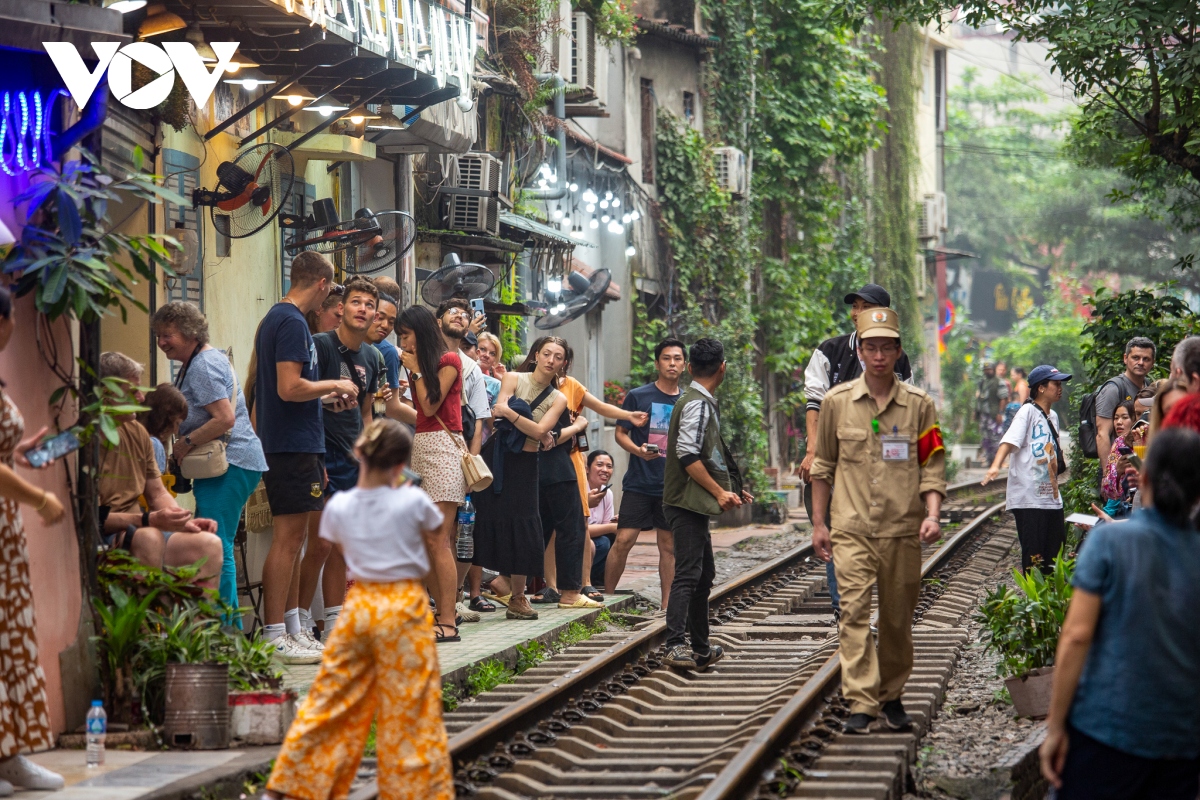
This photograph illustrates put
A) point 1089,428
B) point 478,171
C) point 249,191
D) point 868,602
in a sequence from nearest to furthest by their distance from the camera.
Answer: point 868,602 → point 249,191 → point 1089,428 → point 478,171

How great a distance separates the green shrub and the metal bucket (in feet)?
13.5

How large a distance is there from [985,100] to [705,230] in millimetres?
49877

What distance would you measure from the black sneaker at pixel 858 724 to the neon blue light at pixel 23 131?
14.9 ft

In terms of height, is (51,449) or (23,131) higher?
(23,131)

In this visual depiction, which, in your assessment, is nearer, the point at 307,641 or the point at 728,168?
the point at 307,641

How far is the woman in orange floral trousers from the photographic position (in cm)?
543

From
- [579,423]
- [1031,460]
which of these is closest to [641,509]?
[579,423]

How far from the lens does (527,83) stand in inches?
714

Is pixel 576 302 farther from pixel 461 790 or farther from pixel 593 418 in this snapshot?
pixel 461 790

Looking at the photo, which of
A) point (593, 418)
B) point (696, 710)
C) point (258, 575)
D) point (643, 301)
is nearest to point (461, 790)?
point (696, 710)

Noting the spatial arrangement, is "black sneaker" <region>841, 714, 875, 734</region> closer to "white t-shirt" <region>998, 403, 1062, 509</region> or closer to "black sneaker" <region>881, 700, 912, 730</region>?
"black sneaker" <region>881, 700, 912, 730</region>

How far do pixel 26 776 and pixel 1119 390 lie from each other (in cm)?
797

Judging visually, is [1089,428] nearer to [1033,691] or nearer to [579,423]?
[579,423]

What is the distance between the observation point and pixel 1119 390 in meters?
11.2
